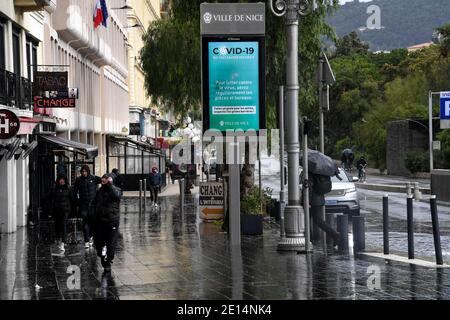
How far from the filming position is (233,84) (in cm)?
1842

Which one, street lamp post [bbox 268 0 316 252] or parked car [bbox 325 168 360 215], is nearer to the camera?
street lamp post [bbox 268 0 316 252]

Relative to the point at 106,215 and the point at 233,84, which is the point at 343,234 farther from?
the point at 106,215

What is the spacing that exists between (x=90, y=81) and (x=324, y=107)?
30647 millimetres

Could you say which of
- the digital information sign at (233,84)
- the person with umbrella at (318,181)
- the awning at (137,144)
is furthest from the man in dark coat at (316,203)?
the awning at (137,144)

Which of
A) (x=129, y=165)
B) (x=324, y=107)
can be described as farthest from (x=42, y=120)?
(x=129, y=165)

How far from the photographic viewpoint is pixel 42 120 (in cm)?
2877

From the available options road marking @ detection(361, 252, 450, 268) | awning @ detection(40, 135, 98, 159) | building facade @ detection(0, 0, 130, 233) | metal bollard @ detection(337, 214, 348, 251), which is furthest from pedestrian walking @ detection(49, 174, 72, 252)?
awning @ detection(40, 135, 98, 159)

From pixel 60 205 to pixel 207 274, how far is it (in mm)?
7181

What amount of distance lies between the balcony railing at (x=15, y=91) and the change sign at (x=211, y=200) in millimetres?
5813

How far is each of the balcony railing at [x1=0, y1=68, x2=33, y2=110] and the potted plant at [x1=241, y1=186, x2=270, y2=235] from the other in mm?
6994

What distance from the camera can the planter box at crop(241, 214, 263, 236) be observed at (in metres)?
21.6

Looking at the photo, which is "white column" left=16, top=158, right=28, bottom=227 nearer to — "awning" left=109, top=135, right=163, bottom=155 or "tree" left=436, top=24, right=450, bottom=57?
"awning" left=109, top=135, right=163, bottom=155

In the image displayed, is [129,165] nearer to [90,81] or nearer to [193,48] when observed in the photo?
[90,81]

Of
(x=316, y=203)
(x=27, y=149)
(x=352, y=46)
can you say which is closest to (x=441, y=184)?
(x=27, y=149)
